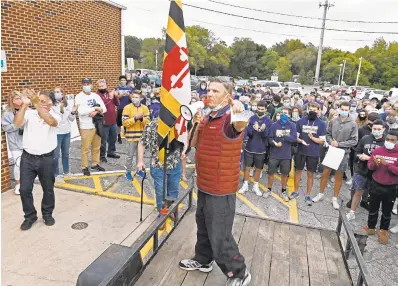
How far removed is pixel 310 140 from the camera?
20.0 ft

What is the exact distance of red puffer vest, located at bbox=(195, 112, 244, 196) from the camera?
274 centimetres

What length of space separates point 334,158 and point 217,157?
154 inches

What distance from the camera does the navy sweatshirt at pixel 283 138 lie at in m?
6.10

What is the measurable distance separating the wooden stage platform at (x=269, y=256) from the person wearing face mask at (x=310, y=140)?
85.6 inches

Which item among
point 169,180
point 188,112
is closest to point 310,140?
point 169,180

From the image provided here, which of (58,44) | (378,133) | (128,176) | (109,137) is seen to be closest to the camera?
(378,133)

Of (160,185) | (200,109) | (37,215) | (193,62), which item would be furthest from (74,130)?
(193,62)

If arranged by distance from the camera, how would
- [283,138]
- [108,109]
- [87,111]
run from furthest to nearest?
[108,109] < [87,111] < [283,138]

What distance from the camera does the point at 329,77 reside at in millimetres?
63750

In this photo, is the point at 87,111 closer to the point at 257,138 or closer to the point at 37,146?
the point at 37,146

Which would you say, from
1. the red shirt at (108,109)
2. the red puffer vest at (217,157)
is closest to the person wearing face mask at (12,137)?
the red shirt at (108,109)

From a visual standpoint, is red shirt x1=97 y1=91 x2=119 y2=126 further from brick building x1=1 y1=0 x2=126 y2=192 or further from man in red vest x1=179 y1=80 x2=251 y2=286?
man in red vest x1=179 y1=80 x2=251 y2=286

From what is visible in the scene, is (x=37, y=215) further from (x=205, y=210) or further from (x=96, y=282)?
(x=205, y=210)

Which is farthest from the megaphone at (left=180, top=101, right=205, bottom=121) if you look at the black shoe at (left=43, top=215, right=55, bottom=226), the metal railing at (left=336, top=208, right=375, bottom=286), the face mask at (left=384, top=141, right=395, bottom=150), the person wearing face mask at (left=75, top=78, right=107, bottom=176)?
the person wearing face mask at (left=75, top=78, right=107, bottom=176)
